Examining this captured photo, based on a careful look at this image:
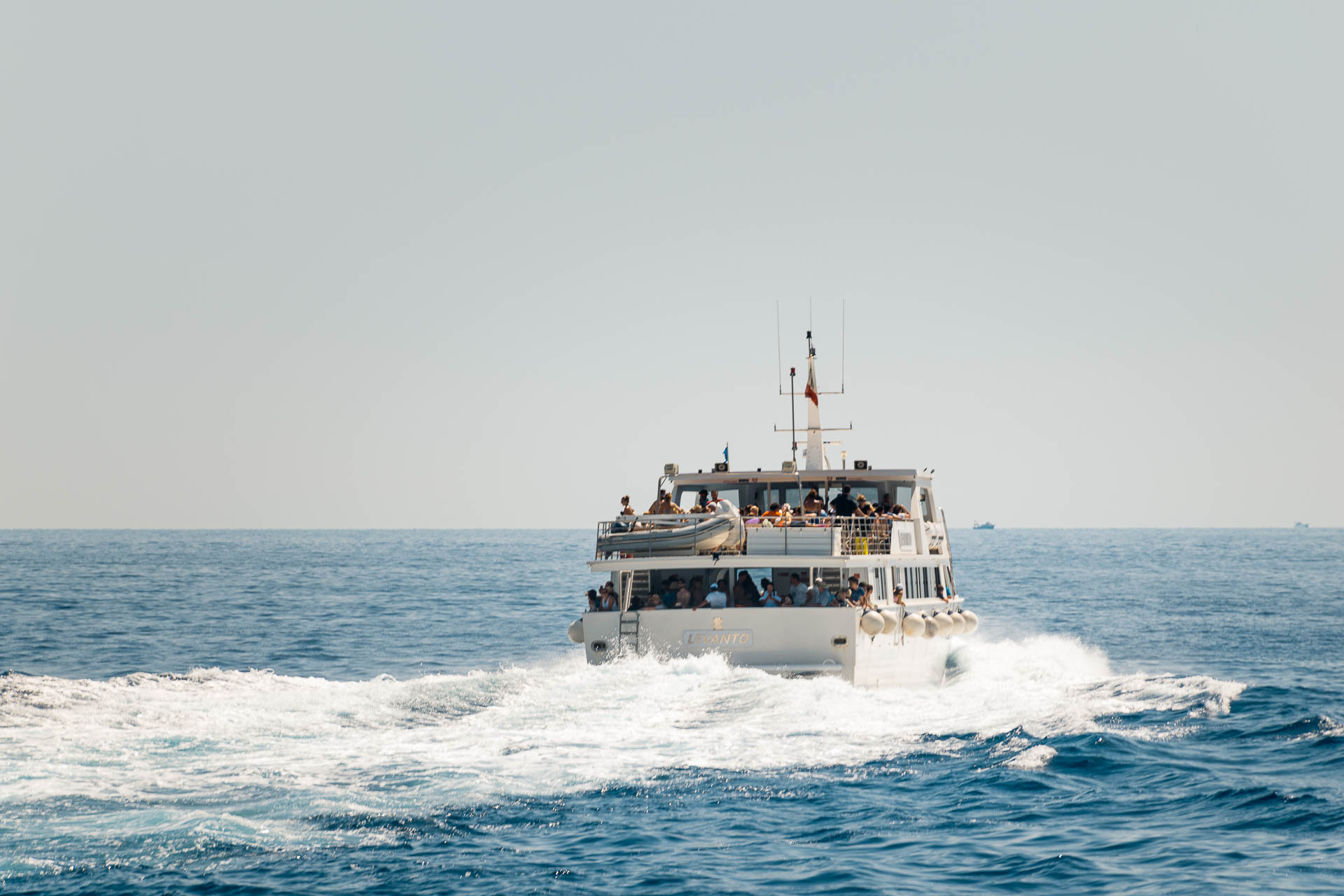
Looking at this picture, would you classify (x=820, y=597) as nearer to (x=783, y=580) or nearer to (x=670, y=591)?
(x=783, y=580)

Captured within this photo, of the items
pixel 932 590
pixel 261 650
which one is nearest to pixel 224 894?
pixel 932 590

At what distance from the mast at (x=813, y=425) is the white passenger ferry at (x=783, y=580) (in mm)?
2857

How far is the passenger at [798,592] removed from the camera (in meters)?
22.0

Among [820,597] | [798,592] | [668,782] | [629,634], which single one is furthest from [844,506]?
[668,782]

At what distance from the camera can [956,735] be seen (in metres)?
17.3

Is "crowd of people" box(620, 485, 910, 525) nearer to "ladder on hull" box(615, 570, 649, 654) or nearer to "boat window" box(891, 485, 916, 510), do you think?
"boat window" box(891, 485, 916, 510)

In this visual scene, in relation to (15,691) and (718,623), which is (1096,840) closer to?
(718,623)

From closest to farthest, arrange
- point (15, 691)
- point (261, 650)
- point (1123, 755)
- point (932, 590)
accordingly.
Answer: point (1123, 755), point (15, 691), point (932, 590), point (261, 650)

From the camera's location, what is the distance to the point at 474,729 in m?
16.9

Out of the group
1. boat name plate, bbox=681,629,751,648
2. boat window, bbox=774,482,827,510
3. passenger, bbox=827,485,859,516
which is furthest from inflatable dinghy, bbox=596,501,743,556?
boat window, bbox=774,482,827,510

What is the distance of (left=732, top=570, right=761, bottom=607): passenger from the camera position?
75.8ft

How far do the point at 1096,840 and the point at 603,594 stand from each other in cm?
1162

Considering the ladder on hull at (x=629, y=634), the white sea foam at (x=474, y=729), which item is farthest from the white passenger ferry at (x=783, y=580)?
the white sea foam at (x=474, y=729)

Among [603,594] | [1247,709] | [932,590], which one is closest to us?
[1247,709]
